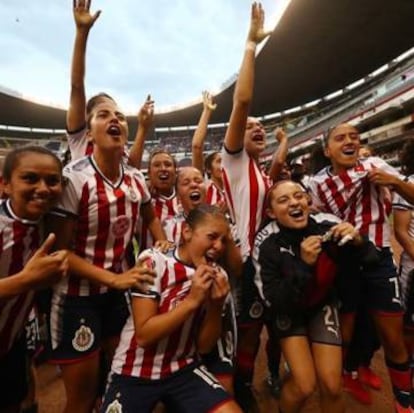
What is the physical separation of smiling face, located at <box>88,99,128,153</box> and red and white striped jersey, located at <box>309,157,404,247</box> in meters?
1.45

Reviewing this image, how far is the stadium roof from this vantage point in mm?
18469

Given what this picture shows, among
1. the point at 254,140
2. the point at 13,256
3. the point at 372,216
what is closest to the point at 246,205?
the point at 254,140

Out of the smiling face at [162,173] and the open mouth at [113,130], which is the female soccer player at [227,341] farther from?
the smiling face at [162,173]

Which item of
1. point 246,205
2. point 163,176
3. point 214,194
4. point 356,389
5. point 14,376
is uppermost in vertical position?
point 163,176

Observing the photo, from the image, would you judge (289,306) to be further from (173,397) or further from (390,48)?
(390,48)

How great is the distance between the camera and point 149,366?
1739mm

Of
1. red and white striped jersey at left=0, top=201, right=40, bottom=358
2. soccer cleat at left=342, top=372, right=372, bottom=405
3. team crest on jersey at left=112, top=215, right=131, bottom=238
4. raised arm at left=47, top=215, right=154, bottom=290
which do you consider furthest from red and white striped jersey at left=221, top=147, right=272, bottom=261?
soccer cleat at left=342, top=372, right=372, bottom=405

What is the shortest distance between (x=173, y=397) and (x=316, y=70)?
26.8 m

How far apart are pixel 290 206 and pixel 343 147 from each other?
30.4 inches

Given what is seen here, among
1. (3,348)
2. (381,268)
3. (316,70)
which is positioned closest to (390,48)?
(316,70)

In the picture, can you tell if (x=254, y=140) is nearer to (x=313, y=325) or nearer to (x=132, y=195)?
(x=132, y=195)

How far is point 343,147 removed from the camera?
8.43 ft

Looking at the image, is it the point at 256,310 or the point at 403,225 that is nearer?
the point at 256,310

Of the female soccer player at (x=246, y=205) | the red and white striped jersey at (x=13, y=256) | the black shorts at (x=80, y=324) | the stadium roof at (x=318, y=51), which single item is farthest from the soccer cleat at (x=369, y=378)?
the stadium roof at (x=318, y=51)
